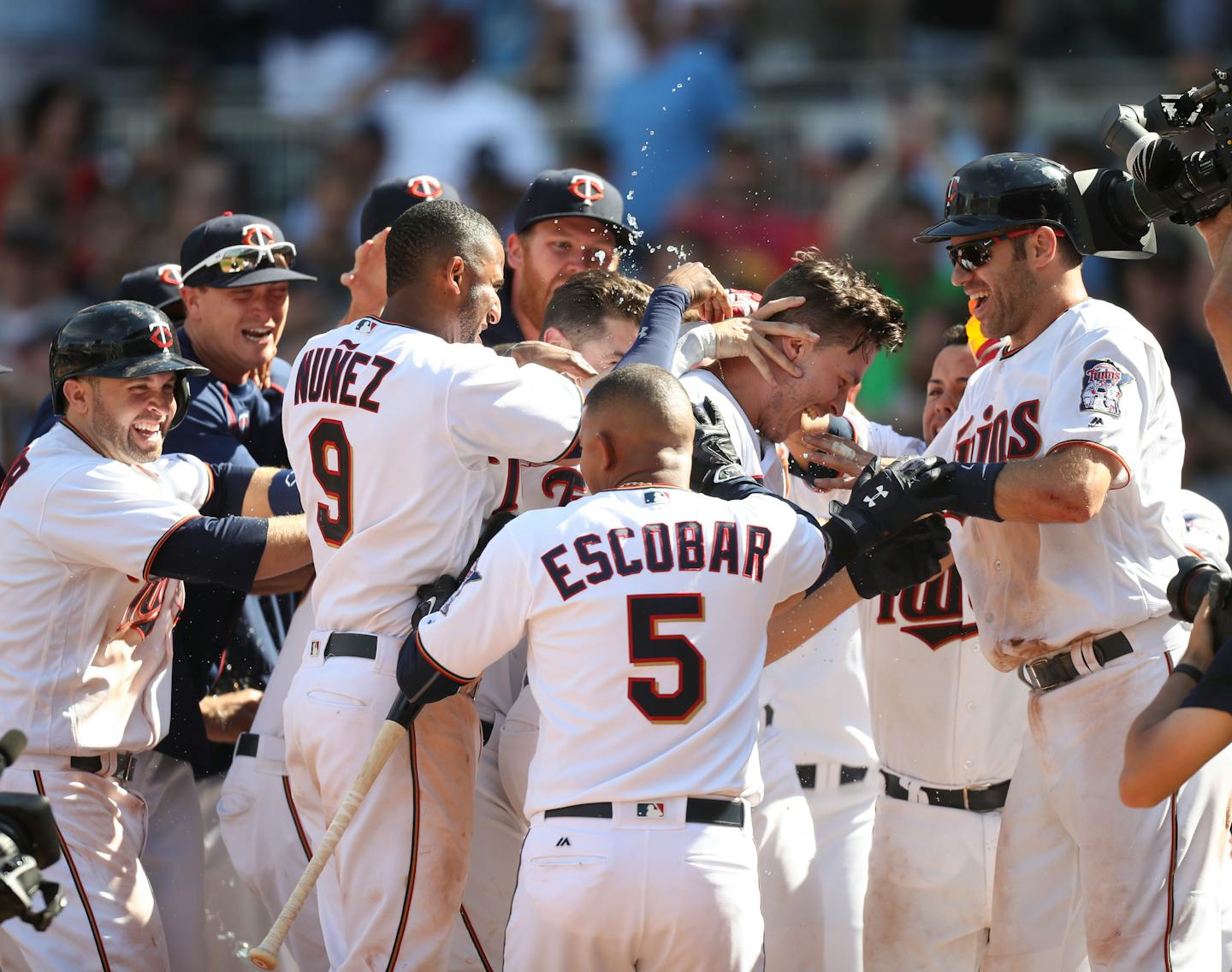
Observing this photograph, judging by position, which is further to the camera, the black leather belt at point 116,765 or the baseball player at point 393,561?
the black leather belt at point 116,765

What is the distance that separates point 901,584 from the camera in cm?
453

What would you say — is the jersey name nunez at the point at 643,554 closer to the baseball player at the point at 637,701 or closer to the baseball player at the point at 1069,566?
the baseball player at the point at 637,701

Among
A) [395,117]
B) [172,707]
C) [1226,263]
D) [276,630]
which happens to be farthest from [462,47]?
[1226,263]

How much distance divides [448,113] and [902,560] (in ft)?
28.5

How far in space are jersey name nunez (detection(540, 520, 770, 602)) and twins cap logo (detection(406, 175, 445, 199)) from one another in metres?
2.68

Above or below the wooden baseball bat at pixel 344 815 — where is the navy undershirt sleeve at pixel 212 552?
above

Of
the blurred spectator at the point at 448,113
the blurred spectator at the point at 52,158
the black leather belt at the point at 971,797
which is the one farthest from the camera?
the blurred spectator at the point at 52,158

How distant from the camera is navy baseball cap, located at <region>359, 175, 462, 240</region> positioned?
6277mm

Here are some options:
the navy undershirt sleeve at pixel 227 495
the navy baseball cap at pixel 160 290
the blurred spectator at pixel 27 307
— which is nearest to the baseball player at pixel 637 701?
the navy undershirt sleeve at pixel 227 495

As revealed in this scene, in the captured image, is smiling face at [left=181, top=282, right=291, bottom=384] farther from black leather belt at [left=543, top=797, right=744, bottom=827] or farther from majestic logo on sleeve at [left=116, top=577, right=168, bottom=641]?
black leather belt at [left=543, top=797, right=744, bottom=827]

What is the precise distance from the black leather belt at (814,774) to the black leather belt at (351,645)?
6.39 ft

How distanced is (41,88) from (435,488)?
399 inches

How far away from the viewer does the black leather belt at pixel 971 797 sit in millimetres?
5461

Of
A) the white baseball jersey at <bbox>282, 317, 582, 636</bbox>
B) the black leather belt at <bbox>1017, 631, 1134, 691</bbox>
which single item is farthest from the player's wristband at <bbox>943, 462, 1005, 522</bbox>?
the white baseball jersey at <bbox>282, 317, 582, 636</bbox>
